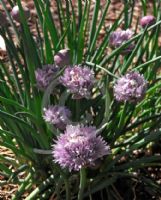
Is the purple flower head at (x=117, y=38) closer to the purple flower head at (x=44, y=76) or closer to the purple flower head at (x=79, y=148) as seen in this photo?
the purple flower head at (x=44, y=76)

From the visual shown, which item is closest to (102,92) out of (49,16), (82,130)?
(49,16)

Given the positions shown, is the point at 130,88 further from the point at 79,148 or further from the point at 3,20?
the point at 3,20

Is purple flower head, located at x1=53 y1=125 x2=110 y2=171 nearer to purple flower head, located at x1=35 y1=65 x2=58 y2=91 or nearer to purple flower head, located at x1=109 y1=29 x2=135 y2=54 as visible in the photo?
purple flower head, located at x1=35 y1=65 x2=58 y2=91

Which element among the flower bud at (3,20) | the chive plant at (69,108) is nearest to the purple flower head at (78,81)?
the chive plant at (69,108)

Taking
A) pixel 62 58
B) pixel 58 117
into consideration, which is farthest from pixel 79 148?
pixel 62 58

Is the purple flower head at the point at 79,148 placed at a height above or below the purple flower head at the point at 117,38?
below

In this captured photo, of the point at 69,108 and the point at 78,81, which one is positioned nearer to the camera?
the point at 78,81

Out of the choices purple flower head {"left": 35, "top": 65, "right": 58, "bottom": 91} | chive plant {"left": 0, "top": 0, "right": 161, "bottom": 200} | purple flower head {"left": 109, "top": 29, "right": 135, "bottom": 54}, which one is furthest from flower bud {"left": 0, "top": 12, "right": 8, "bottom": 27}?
purple flower head {"left": 109, "top": 29, "right": 135, "bottom": 54}
